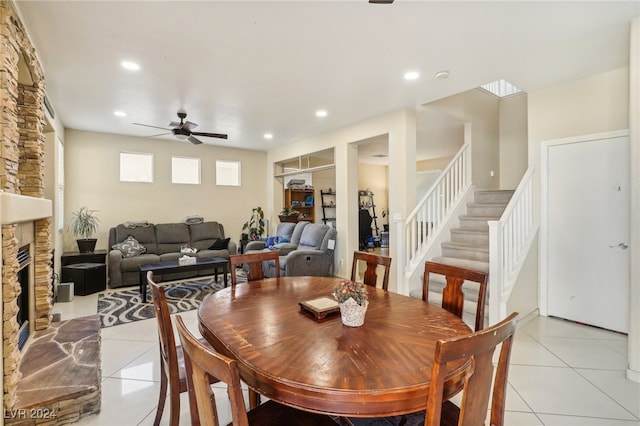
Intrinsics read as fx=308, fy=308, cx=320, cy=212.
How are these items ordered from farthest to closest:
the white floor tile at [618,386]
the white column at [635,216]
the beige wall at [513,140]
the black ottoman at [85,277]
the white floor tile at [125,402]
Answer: the beige wall at [513,140] < the black ottoman at [85,277] < the white column at [635,216] < the white floor tile at [618,386] < the white floor tile at [125,402]

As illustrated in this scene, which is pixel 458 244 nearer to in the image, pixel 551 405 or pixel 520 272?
pixel 520 272

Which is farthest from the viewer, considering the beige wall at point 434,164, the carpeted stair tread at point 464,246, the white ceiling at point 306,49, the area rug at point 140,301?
the beige wall at point 434,164

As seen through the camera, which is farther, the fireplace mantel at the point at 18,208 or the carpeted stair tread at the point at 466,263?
the carpeted stair tread at the point at 466,263

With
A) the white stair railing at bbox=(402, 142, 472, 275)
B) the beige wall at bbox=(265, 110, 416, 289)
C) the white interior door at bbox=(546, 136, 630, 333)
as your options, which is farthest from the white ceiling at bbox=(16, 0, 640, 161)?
the white stair railing at bbox=(402, 142, 472, 275)

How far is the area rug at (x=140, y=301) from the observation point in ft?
12.4

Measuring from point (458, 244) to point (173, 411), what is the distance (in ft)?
12.7

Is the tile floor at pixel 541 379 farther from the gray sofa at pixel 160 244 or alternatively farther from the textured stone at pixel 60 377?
the gray sofa at pixel 160 244

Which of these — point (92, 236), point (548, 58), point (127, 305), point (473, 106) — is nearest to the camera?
point (548, 58)

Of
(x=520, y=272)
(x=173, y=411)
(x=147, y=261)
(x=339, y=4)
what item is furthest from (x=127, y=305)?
(x=520, y=272)

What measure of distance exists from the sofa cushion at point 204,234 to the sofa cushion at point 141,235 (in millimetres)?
723

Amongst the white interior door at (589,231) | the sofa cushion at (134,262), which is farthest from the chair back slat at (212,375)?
the sofa cushion at (134,262)

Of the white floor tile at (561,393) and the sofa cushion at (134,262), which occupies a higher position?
the sofa cushion at (134,262)

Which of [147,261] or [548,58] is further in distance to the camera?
[147,261]

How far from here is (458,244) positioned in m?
4.31
